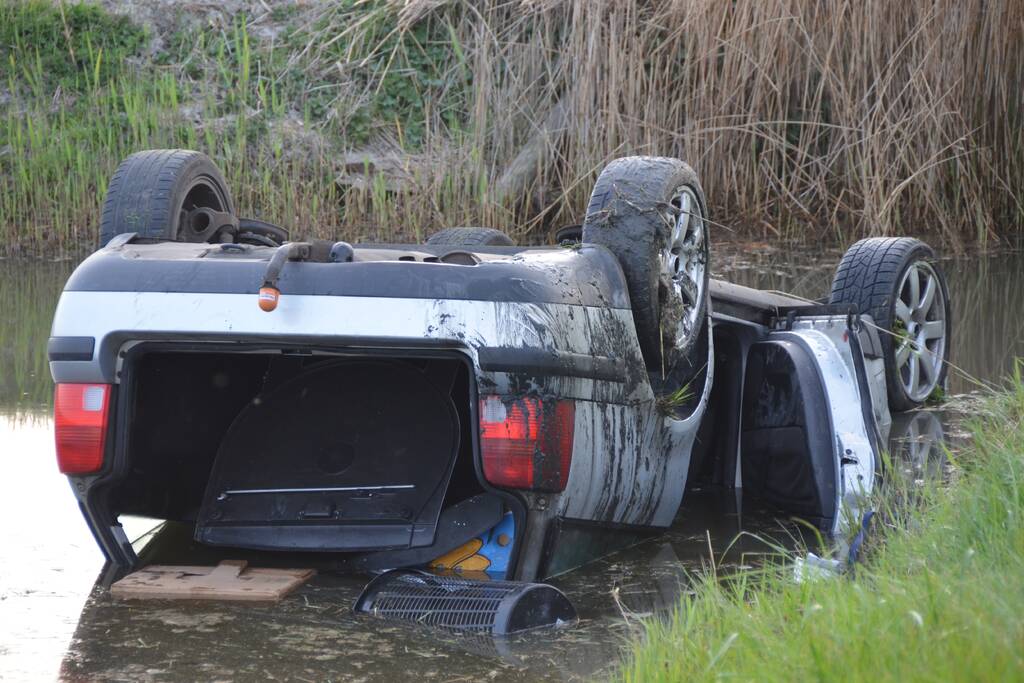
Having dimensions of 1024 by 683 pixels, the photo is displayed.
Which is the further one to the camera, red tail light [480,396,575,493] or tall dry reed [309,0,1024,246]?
tall dry reed [309,0,1024,246]

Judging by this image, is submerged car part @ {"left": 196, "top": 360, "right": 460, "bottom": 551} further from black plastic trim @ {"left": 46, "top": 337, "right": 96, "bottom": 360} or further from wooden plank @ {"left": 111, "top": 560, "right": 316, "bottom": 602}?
black plastic trim @ {"left": 46, "top": 337, "right": 96, "bottom": 360}

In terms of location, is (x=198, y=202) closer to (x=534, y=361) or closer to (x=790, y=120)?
(x=534, y=361)

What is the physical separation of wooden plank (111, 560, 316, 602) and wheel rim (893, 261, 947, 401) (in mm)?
2954

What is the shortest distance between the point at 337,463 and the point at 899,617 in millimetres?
2376

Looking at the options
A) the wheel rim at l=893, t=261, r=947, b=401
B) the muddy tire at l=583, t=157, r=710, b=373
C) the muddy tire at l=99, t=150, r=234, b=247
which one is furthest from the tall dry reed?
the muddy tire at l=583, t=157, r=710, b=373

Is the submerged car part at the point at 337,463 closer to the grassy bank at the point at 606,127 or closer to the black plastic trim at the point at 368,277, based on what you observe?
the black plastic trim at the point at 368,277

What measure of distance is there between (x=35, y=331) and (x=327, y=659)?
17.9ft

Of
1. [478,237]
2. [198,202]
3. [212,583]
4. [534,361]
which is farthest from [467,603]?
[478,237]

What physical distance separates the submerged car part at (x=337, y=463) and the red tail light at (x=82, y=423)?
1.62ft

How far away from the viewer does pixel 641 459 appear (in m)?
4.35

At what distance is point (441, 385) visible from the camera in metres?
4.65

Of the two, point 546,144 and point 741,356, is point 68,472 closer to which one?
point 741,356

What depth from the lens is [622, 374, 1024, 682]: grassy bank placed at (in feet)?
7.56

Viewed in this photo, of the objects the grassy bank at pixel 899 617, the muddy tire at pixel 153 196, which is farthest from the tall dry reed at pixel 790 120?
the grassy bank at pixel 899 617
